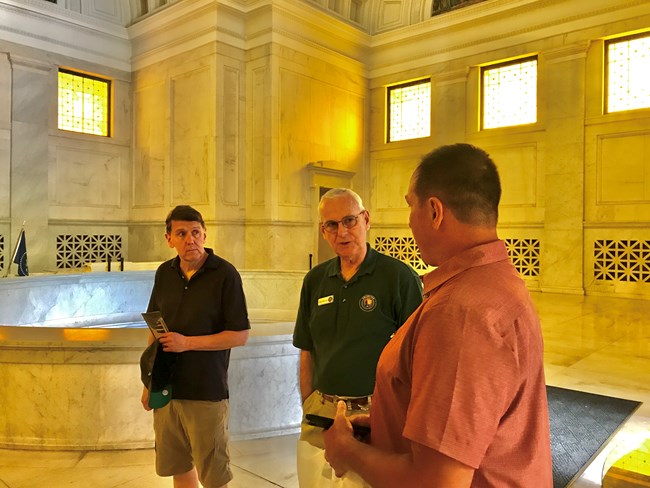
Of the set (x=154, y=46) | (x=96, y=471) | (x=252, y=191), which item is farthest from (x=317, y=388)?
(x=154, y=46)

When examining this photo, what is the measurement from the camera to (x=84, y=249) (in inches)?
552

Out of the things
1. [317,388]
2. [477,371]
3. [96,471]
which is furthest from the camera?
[96,471]

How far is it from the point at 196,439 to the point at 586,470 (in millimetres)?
2615

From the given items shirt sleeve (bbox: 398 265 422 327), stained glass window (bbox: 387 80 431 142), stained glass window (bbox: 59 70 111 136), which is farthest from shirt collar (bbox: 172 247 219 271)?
stained glass window (bbox: 387 80 431 142)

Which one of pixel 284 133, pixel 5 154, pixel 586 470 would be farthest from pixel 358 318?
pixel 5 154

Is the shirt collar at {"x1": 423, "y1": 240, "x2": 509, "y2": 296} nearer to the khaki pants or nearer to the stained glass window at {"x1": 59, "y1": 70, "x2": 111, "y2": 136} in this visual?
the khaki pants

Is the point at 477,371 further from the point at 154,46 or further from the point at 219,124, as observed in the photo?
the point at 154,46

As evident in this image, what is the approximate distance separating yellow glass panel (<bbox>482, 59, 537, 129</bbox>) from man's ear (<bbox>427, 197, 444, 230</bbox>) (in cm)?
1345

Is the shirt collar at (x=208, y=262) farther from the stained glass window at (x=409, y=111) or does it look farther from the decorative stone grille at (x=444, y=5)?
the decorative stone grille at (x=444, y=5)

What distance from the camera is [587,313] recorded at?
9.70 metres

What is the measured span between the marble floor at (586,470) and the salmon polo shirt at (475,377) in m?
1.92

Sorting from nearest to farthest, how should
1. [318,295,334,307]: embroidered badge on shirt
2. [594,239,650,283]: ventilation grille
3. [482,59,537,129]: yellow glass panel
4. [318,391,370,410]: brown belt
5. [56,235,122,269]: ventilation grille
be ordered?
[318,391,370,410]: brown belt < [318,295,334,307]: embroidered badge on shirt < [594,239,650,283]: ventilation grille < [482,59,537,129]: yellow glass panel < [56,235,122,269]: ventilation grille

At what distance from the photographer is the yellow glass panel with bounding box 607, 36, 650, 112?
11.8 m

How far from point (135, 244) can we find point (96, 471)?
11979 mm
